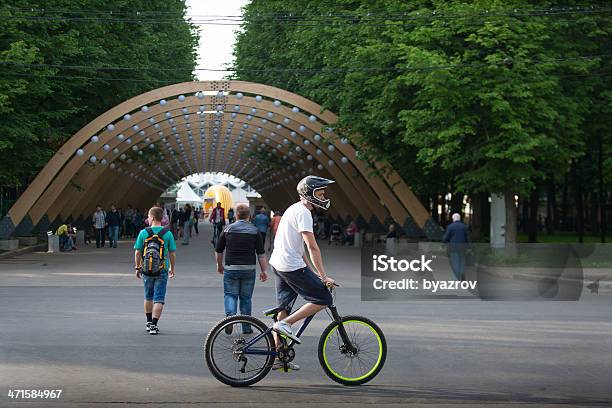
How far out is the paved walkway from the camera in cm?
957

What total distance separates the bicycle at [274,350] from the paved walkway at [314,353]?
5.7 inches

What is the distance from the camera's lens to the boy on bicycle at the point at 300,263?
399 inches

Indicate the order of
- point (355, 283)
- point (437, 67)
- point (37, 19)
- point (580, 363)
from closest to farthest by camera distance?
point (580, 363)
point (355, 283)
point (437, 67)
point (37, 19)

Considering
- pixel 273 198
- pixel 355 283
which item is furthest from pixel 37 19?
pixel 273 198

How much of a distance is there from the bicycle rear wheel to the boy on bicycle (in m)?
0.20

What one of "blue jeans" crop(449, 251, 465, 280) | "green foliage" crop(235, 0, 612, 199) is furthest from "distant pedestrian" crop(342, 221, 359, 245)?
"blue jeans" crop(449, 251, 465, 280)

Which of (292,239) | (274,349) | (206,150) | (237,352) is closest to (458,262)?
(292,239)

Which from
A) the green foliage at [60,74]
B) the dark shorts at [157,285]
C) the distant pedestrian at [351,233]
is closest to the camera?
the dark shorts at [157,285]

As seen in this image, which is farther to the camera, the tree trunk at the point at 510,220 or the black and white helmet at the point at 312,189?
the tree trunk at the point at 510,220

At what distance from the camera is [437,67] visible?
2988 centimetres

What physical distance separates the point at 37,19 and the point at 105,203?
25.2m

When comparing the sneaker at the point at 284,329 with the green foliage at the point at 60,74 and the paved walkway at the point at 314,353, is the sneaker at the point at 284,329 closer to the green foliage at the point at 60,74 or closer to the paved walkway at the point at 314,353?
the paved walkway at the point at 314,353

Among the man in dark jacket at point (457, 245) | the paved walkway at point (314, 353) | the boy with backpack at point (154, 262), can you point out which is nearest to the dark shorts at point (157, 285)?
the boy with backpack at point (154, 262)

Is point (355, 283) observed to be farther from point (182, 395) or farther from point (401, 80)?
point (182, 395)
